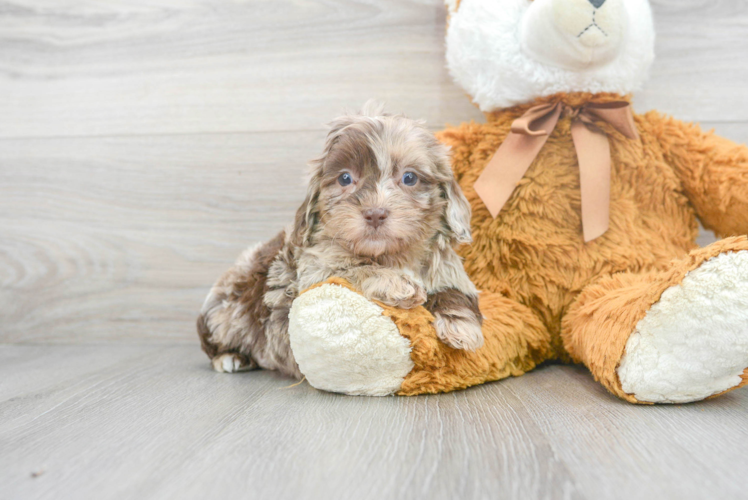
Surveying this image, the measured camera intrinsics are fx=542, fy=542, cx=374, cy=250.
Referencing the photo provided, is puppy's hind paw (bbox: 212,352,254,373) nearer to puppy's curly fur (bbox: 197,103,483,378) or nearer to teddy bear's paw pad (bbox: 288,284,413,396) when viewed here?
puppy's curly fur (bbox: 197,103,483,378)

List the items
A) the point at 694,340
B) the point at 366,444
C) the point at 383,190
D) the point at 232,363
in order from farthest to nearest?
1. the point at 232,363
2. the point at 383,190
3. the point at 694,340
4. the point at 366,444

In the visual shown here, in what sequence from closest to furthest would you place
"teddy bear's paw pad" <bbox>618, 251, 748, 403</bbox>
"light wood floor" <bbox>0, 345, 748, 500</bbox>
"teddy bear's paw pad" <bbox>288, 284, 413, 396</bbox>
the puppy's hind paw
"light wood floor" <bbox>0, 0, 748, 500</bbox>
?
"light wood floor" <bbox>0, 345, 748, 500</bbox>
"teddy bear's paw pad" <bbox>618, 251, 748, 403</bbox>
"teddy bear's paw pad" <bbox>288, 284, 413, 396</bbox>
the puppy's hind paw
"light wood floor" <bbox>0, 0, 748, 500</bbox>

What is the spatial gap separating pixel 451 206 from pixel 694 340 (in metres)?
0.54

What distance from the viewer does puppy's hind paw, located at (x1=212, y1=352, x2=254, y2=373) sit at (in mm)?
1483

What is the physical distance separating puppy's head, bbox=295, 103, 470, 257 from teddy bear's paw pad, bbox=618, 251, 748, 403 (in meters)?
0.41

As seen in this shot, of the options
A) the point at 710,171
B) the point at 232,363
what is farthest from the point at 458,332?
the point at 710,171

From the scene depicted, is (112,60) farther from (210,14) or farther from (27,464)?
(27,464)

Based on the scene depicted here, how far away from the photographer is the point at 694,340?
1010 mm

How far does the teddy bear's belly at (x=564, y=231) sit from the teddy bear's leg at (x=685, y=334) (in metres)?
0.24

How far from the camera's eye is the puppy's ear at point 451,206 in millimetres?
1193

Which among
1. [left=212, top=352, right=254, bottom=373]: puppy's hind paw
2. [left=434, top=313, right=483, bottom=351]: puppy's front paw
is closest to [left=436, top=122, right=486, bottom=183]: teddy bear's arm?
[left=434, top=313, right=483, bottom=351]: puppy's front paw

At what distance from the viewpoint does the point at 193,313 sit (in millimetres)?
1886

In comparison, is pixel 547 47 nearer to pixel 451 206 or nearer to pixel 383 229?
pixel 451 206

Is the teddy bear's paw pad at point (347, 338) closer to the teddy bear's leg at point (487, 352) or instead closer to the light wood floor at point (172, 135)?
the teddy bear's leg at point (487, 352)
